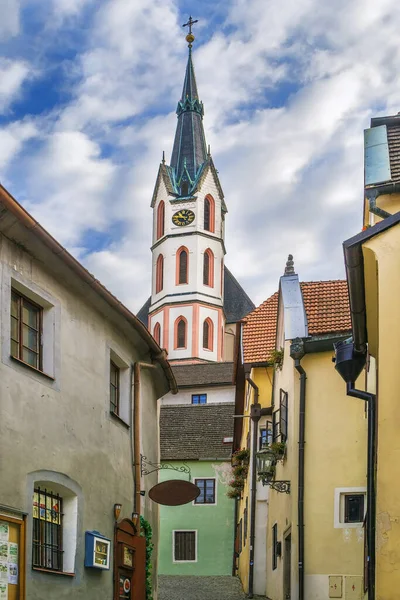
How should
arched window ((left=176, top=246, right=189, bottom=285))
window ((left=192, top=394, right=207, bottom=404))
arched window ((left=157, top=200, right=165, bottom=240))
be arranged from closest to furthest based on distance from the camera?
window ((left=192, top=394, right=207, bottom=404)) < arched window ((left=176, top=246, right=189, bottom=285)) < arched window ((left=157, top=200, right=165, bottom=240))

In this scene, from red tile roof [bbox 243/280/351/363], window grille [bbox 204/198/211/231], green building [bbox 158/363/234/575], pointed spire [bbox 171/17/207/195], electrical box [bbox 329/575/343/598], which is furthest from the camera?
pointed spire [bbox 171/17/207/195]

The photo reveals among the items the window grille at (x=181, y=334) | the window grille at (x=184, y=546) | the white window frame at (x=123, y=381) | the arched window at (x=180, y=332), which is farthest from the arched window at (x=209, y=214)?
the white window frame at (x=123, y=381)

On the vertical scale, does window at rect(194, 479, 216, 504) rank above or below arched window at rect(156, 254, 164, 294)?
below

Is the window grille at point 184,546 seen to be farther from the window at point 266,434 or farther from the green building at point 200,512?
the window at point 266,434

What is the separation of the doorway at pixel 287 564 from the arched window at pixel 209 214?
69507mm

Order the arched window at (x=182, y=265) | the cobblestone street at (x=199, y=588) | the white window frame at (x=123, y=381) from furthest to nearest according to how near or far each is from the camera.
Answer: the arched window at (x=182, y=265) → the cobblestone street at (x=199, y=588) → the white window frame at (x=123, y=381)

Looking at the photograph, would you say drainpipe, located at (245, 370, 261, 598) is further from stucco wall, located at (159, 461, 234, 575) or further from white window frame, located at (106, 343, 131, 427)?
stucco wall, located at (159, 461, 234, 575)

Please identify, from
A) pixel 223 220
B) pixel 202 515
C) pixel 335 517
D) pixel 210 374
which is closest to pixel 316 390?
pixel 335 517

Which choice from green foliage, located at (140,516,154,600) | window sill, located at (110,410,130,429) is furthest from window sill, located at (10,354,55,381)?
green foliage, located at (140,516,154,600)

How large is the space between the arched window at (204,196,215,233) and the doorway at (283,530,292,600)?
6951 centimetres

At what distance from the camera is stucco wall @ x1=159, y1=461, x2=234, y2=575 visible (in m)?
40.4

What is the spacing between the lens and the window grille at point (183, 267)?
86.2m

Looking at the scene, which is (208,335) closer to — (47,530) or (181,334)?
(181,334)

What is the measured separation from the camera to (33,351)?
13.4m
